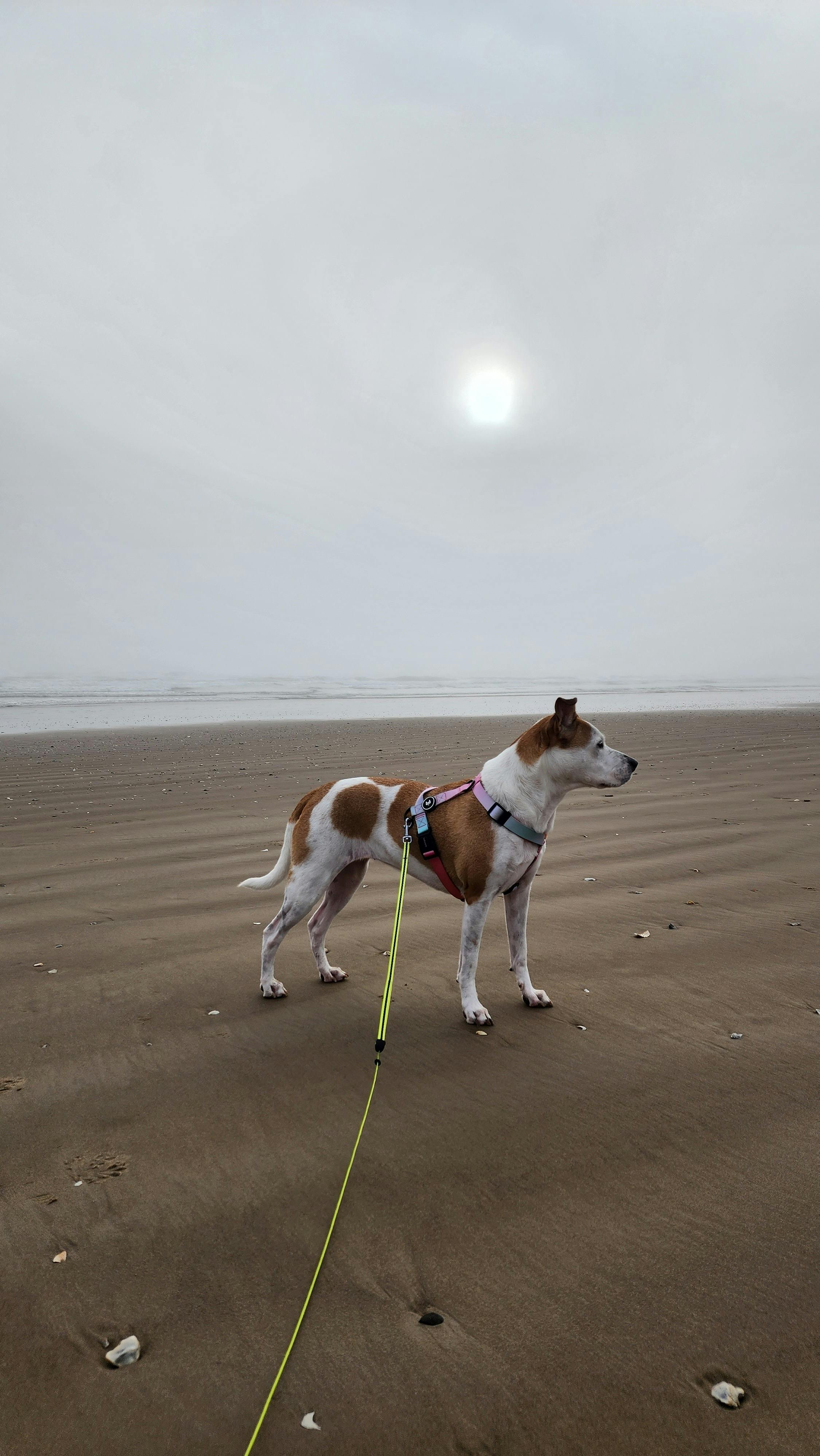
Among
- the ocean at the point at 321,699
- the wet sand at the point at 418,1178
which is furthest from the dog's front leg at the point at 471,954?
the ocean at the point at 321,699

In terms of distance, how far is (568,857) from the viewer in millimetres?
6062

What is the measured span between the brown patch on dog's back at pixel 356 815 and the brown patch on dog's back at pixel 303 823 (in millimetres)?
130

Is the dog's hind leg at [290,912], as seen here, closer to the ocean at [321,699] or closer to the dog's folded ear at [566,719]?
the dog's folded ear at [566,719]

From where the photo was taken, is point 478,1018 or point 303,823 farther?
point 303,823

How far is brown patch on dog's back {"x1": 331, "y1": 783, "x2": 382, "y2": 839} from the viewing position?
12.4 feet

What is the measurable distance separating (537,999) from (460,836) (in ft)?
2.92

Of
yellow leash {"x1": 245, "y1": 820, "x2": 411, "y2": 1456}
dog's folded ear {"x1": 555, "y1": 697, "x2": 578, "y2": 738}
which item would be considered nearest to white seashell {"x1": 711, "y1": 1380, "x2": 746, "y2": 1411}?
yellow leash {"x1": 245, "y1": 820, "x2": 411, "y2": 1456}

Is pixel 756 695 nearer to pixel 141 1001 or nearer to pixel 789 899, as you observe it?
pixel 789 899

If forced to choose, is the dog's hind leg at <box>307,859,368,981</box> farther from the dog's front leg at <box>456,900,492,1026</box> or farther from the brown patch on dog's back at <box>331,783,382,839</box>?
the dog's front leg at <box>456,900,492,1026</box>

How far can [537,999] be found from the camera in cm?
357

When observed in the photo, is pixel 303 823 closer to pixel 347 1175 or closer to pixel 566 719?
pixel 566 719

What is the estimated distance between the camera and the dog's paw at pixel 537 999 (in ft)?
11.7

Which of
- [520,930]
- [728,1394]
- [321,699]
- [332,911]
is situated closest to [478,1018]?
[520,930]

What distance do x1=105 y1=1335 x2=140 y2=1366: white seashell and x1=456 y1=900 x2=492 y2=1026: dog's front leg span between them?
6.29ft
